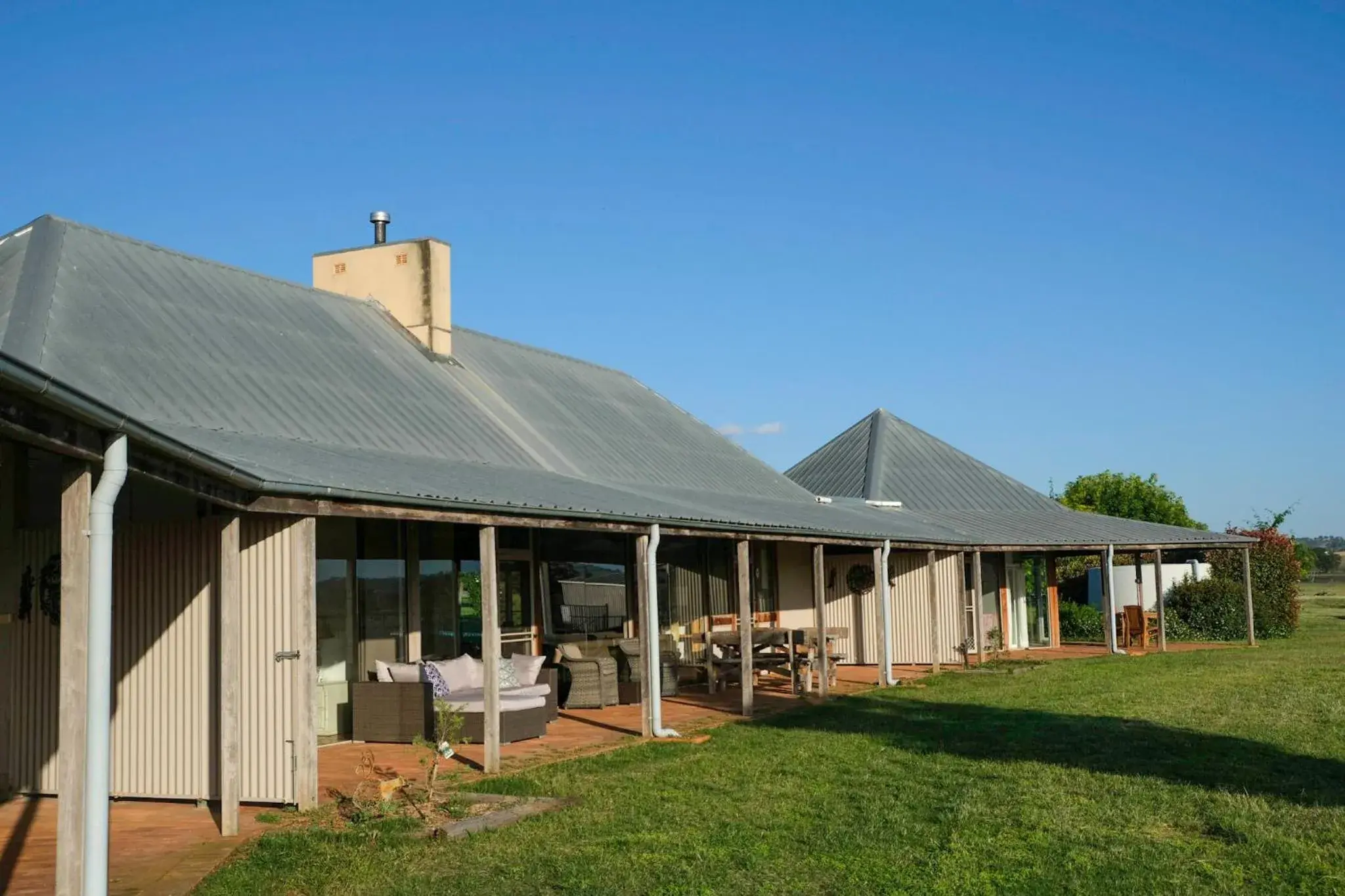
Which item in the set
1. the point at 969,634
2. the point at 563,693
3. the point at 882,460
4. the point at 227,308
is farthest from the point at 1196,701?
the point at 882,460

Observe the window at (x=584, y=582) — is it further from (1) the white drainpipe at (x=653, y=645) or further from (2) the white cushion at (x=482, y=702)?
(1) the white drainpipe at (x=653, y=645)

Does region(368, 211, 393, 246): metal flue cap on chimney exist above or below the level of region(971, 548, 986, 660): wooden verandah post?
above

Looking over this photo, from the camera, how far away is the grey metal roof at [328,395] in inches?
463

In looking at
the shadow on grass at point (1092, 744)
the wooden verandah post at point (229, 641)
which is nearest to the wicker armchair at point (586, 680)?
the shadow on grass at point (1092, 744)

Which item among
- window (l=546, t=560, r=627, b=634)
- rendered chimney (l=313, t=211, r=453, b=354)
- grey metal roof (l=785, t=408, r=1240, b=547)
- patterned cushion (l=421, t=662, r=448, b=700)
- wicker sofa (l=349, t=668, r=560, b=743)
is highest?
rendered chimney (l=313, t=211, r=453, b=354)

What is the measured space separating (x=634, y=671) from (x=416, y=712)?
16.9 ft

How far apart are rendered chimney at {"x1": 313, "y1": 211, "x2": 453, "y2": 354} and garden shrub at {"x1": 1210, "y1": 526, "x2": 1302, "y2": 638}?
60.8ft

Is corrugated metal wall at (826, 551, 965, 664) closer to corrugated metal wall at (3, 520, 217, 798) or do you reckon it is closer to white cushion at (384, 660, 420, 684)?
white cushion at (384, 660, 420, 684)

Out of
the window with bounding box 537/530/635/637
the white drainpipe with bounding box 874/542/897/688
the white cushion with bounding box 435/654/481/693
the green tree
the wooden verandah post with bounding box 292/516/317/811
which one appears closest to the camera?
the wooden verandah post with bounding box 292/516/317/811

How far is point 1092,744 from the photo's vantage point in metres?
12.3

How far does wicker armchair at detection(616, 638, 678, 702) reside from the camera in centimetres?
1742

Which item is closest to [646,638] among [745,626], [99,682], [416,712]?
[745,626]

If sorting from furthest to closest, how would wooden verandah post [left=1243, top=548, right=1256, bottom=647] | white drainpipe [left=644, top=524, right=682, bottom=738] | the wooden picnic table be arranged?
wooden verandah post [left=1243, top=548, right=1256, bottom=647]
the wooden picnic table
white drainpipe [left=644, top=524, right=682, bottom=738]

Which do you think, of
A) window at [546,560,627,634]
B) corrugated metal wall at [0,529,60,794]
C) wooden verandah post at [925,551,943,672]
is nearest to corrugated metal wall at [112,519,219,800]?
corrugated metal wall at [0,529,60,794]
